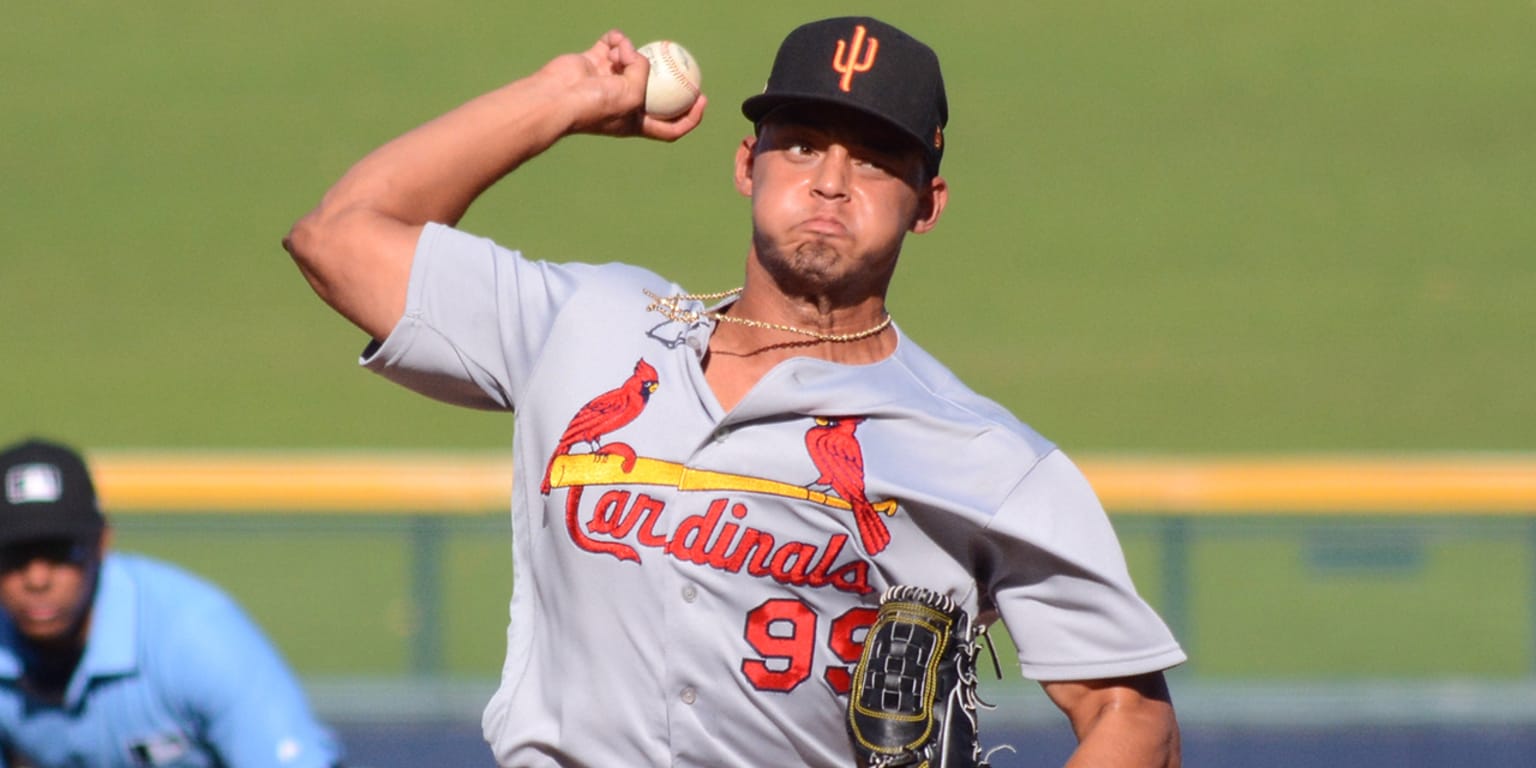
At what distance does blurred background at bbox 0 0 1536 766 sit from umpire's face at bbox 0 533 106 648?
10.4 feet

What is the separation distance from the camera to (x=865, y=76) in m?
2.72

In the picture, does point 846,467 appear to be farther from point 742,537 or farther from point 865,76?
point 865,76

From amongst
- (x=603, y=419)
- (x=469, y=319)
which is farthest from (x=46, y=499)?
(x=603, y=419)

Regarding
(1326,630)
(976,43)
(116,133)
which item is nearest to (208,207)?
(116,133)

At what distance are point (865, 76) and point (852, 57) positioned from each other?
0.04 m

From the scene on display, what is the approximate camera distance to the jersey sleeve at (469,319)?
276 centimetres

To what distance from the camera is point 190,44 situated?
19.1 meters

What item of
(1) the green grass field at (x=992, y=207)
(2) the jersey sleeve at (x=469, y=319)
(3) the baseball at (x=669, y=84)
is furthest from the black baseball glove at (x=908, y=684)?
(1) the green grass field at (x=992, y=207)

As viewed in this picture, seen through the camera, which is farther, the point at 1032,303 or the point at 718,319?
the point at 1032,303

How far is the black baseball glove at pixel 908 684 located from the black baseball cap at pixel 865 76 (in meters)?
0.61

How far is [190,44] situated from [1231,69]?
945 centimetres

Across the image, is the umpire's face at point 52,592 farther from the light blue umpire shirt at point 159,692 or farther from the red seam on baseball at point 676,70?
the red seam on baseball at point 676,70

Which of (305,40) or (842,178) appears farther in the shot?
(305,40)

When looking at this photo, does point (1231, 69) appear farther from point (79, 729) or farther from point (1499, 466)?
point (79, 729)
